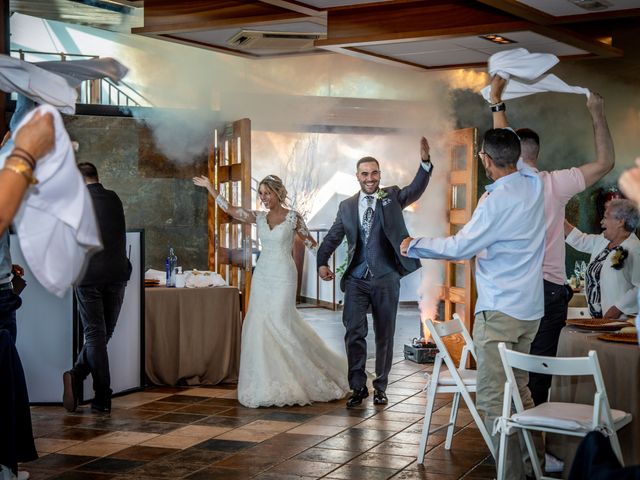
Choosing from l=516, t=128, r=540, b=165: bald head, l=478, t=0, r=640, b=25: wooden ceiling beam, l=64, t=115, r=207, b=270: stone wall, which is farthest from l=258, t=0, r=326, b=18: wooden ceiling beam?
l=64, t=115, r=207, b=270: stone wall

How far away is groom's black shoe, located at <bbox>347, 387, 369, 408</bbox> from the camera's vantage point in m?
6.71

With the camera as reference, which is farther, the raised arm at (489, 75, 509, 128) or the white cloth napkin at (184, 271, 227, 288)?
the white cloth napkin at (184, 271, 227, 288)

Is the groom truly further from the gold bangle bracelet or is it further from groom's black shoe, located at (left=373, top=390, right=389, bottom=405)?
the gold bangle bracelet

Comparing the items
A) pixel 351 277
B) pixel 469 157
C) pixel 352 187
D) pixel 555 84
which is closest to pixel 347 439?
pixel 351 277

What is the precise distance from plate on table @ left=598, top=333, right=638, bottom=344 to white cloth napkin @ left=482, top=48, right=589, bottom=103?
4.25 feet

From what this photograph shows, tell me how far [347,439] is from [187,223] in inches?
211

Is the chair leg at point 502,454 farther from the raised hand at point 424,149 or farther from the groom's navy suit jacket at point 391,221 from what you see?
the raised hand at point 424,149

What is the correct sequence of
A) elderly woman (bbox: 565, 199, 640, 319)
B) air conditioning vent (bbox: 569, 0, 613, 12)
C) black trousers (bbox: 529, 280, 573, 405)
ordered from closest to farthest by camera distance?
black trousers (bbox: 529, 280, 573, 405)
elderly woman (bbox: 565, 199, 640, 319)
air conditioning vent (bbox: 569, 0, 613, 12)

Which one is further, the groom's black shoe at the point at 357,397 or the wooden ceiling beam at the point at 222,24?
the wooden ceiling beam at the point at 222,24

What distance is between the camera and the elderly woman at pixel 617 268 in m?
5.51

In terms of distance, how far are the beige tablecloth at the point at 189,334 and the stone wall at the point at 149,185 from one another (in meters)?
2.96

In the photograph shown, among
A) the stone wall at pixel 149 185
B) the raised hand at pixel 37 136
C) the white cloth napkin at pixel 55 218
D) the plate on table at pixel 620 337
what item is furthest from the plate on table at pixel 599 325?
the stone wall at pixel 149 185

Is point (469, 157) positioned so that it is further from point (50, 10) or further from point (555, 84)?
point (50, 10)

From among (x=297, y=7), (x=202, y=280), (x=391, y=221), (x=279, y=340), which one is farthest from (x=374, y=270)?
(x=297, y=7)
